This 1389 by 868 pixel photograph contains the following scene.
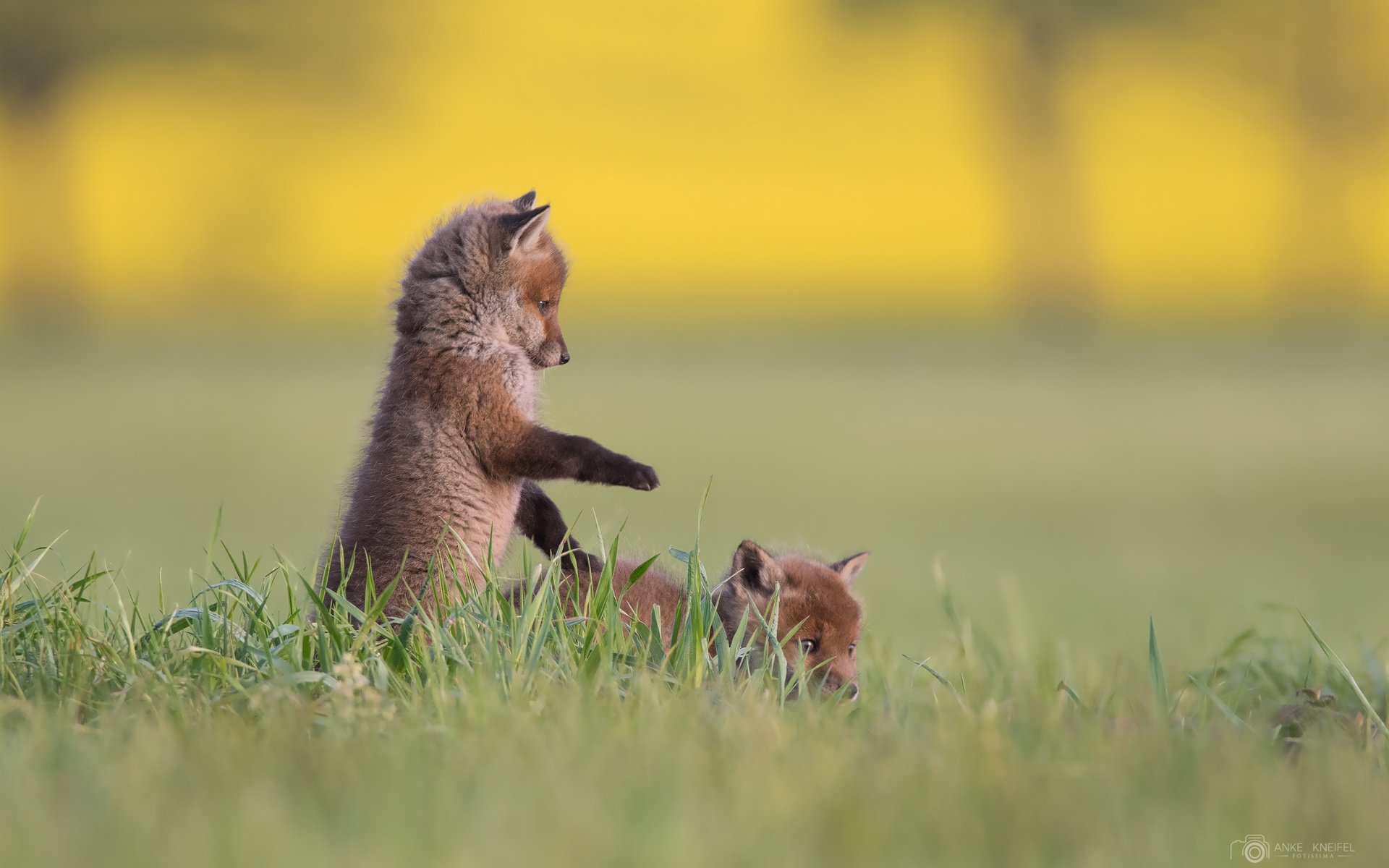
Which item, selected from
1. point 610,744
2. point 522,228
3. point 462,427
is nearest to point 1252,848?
point 610,744

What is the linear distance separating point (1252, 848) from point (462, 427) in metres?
3.00

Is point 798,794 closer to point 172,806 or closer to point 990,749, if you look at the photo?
point 990,749

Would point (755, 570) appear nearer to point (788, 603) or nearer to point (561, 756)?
point (788, 603)

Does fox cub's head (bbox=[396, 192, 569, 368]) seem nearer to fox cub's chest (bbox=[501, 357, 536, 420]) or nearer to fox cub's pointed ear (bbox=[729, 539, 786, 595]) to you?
fox cub's chest (bbox=[501, 357, 536, 420])

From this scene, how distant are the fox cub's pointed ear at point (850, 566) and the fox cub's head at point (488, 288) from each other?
133 cm

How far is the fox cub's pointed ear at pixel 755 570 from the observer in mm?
4789

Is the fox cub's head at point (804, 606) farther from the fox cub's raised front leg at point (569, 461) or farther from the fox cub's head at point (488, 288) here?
the fox cub's head at point (488, 288)

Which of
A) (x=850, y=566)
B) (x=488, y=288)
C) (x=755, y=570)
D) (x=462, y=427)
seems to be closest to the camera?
(x=462, y=427)

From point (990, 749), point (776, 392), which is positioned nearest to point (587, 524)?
point (990, 749)

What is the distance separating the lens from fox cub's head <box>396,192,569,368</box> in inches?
195

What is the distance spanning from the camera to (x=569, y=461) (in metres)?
4.62

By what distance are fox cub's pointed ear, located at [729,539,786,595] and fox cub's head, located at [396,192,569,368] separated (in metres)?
1.02

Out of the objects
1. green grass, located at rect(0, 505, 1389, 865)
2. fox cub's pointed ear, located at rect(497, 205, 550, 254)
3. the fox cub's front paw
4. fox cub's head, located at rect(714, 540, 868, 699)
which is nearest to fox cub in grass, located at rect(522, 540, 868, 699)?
fox cub's head, located at rect(714, 540, 868, 699)

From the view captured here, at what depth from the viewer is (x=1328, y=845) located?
253 centimetres
